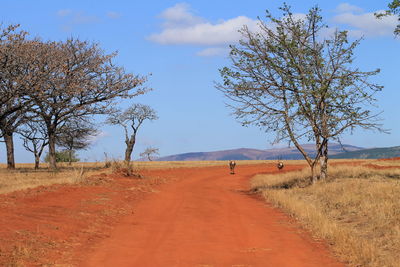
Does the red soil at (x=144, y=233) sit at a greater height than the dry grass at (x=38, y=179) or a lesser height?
lesser

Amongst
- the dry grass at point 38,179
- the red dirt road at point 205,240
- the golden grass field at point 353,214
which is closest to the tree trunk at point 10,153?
the dry grass at point 38,179

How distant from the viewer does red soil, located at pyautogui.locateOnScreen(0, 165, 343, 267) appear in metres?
9.95

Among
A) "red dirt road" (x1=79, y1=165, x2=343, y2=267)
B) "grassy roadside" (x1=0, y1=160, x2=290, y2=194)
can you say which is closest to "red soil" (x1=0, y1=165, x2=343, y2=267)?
"red dirt road" (x1=79, y1=165, x2=343, y2=267)

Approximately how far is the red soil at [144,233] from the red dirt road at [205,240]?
0.06 feet

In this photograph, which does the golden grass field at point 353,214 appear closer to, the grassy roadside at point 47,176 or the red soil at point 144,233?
the red soil at point 144,233

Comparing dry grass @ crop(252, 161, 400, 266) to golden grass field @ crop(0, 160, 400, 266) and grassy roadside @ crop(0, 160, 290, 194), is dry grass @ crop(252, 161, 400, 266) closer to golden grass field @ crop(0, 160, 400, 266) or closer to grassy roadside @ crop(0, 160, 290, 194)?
golden grass field @ crop(0, 160, 400, 266)

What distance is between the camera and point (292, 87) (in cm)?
2391

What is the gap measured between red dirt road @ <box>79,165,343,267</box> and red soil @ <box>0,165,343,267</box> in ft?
0.06

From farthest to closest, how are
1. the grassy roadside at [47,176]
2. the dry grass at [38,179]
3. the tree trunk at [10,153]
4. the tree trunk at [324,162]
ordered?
the tree trunk at [10,153] → the tree trunk at [324,162] → the grassy roadside at [47,176] → the dry grass at [38,179]

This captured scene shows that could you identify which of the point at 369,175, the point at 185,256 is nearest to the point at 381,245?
the point at 185,256

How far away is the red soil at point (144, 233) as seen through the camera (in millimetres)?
9953

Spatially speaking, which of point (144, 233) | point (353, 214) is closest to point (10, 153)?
point (144, 233)

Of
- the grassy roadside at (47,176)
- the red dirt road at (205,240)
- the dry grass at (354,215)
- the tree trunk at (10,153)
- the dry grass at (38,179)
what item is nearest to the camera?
the red dirt road at (205,240)

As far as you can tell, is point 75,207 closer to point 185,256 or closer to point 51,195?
point 51,195
